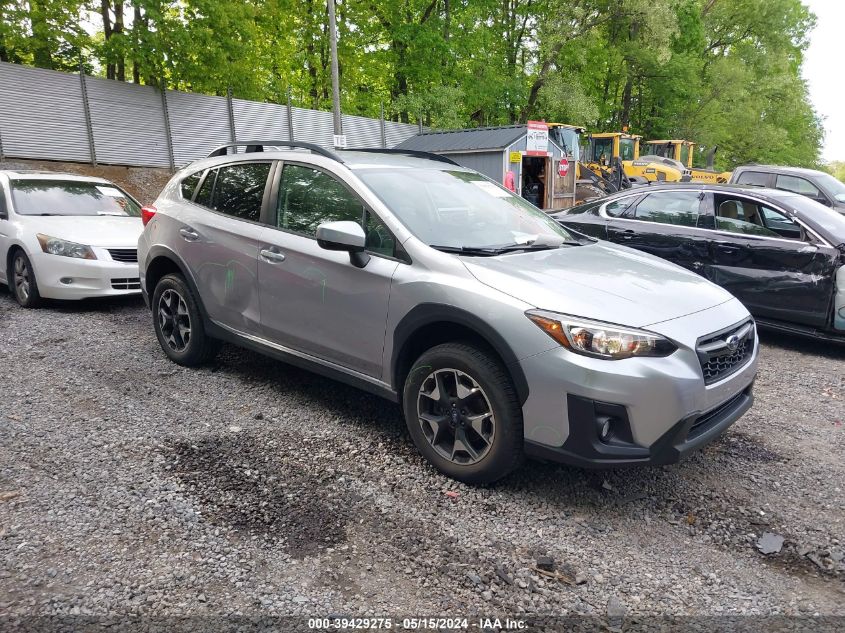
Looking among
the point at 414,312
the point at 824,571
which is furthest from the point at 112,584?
the point at 824,571

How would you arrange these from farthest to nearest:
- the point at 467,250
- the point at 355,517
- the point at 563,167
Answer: the point at 563,167, the point at 467,250, the point at 355,517

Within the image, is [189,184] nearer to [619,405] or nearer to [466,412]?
[466,412]

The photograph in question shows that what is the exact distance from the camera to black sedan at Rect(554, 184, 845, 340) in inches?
230

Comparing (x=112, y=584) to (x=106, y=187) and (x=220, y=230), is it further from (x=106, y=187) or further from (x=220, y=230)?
(x=106, y=187)

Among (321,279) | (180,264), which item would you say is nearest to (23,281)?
(180,264)

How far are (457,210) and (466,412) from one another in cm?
139

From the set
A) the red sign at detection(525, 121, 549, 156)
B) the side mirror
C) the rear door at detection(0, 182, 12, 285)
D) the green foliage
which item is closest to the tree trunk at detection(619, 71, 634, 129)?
the green foliage

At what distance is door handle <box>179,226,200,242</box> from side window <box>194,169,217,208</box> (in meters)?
0.23

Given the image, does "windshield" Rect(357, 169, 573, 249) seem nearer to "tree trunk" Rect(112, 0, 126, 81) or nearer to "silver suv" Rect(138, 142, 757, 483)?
"silver suv" Rect(138, 142, 757, 483)

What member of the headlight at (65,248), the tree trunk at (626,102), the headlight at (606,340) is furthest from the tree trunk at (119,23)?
the tree trunk at (626,102)

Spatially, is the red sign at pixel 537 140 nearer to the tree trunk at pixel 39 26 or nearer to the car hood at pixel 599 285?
the tree trunk at pixel 39 26

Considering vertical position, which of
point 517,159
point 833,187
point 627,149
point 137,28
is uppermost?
point 137,28

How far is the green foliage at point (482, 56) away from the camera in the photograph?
58.4 feet

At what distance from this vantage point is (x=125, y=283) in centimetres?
700
